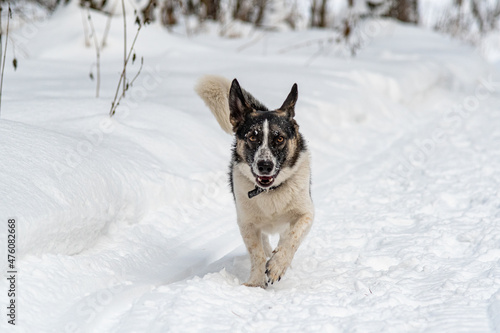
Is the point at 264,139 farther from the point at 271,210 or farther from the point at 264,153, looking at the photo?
the point at 271,210

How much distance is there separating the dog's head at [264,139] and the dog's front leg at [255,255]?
1.20 feet

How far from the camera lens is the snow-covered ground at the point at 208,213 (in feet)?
9.95

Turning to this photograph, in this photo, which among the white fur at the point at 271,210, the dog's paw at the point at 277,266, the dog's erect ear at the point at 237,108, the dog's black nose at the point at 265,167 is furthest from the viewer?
the dog's erect ear at the point at 237,108

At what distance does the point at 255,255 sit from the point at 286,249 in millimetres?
301

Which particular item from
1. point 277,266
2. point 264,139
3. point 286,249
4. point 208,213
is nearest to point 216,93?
point 264,139

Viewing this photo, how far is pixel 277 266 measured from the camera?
11.8 feet

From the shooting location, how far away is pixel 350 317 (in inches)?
116

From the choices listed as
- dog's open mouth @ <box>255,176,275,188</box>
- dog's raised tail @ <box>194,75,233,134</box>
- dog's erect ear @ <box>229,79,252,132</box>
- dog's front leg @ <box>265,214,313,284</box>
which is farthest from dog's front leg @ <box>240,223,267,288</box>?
dog's raised tail @ <box>194,75,233,134</box>

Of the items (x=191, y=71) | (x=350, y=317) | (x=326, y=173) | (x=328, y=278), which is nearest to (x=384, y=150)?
(x=326, y=173)

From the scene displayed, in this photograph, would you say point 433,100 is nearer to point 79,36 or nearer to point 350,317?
point 79,36

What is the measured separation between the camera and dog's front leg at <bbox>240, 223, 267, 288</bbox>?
148 inches

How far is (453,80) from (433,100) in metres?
2.51

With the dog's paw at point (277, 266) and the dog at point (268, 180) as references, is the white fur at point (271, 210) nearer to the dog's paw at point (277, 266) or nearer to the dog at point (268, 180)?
the dog at point (268, 180)

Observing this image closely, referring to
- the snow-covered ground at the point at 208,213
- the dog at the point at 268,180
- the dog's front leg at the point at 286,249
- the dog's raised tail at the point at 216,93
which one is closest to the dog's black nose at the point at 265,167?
the dog at the point at 268,180
